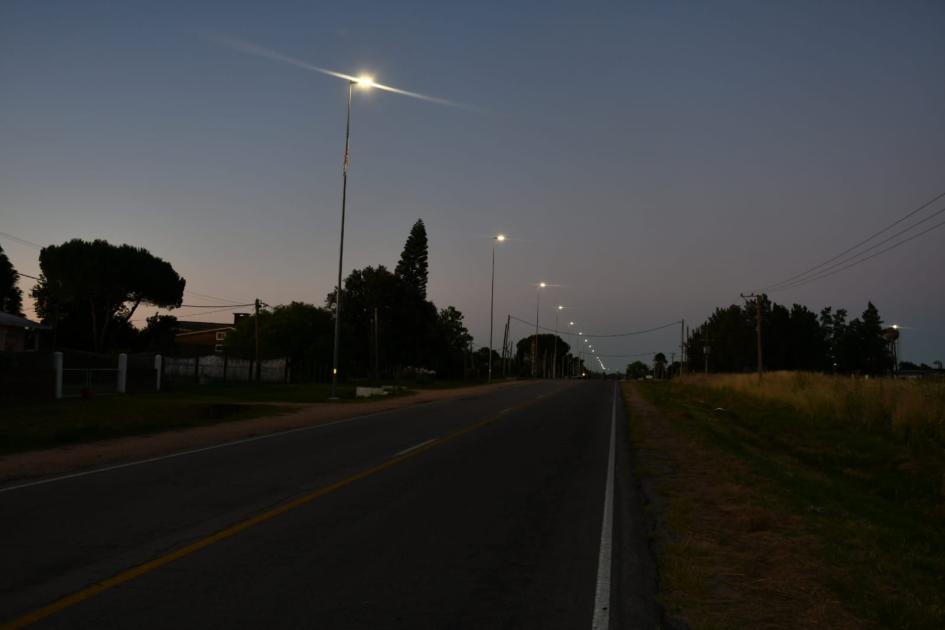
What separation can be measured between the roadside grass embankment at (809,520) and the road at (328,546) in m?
0.56

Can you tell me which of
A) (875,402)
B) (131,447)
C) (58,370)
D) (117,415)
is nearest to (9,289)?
(58,370)

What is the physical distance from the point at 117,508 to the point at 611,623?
240 inches

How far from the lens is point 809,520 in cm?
897

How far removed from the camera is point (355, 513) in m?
8.58

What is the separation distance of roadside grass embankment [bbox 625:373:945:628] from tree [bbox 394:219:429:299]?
59.5 metres

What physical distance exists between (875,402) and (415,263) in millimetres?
62451

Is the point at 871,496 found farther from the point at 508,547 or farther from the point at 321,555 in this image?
the point at 321,555

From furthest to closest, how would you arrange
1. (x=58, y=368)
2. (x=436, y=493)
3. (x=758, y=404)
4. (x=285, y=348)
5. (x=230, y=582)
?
(x=285, y=348)
(x=758, y=404)
(x=58, y=368)
(x=436, y=493)
(x=230, y=582)

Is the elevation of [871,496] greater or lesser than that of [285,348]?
lesser

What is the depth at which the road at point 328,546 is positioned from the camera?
5309 millimetres

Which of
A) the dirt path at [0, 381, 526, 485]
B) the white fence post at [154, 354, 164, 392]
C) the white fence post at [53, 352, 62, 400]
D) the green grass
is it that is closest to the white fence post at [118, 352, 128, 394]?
the green grass

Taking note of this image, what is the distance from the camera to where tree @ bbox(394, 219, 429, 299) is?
8162 cm

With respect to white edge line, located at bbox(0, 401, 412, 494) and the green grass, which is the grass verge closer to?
the green grass

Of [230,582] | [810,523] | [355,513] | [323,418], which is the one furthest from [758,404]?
[230,582]
